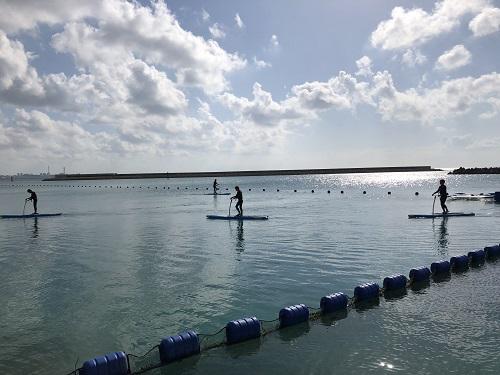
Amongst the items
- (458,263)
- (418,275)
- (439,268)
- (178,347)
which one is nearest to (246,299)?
(178,347)

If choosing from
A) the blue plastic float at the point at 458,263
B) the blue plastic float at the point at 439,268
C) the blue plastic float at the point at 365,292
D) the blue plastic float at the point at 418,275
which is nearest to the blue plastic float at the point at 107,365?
the blue plastic float at the point at 365,292

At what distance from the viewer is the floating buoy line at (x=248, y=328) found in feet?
25.9

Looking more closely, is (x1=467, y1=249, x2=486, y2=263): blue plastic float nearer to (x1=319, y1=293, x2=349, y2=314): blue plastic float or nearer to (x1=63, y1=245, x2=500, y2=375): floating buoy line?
(x1=63, y1=245, x2=500, y2=375): floating buoy line

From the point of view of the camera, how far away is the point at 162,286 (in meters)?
13.8

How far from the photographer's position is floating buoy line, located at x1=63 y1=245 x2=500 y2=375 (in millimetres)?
7889

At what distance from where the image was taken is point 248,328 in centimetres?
951

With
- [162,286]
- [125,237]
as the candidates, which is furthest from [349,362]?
[125,237]

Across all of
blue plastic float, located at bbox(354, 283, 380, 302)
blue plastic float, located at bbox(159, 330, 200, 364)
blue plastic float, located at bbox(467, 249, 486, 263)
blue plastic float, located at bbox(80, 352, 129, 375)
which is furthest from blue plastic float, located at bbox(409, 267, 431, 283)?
blue plastic float, located at bbox(80, 352, 129, 375)

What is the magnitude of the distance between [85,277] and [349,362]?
32.8 ft

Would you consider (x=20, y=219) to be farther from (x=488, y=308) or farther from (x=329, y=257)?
(x=488, y=308)

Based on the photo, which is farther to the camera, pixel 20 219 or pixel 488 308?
pixel 20 219

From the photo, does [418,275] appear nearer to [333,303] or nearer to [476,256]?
[333,303]

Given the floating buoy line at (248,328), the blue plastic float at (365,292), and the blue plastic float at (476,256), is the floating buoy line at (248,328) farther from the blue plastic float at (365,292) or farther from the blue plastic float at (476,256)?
the blue plastic float at (476,256)

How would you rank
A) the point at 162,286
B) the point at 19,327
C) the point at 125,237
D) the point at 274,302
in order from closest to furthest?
1. the point at 19,327
2. the point at 274,302
3. the point at 162,286
4. the point at 125,237
